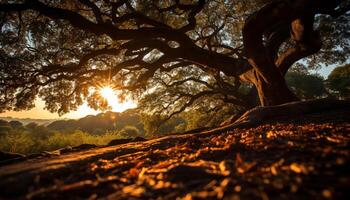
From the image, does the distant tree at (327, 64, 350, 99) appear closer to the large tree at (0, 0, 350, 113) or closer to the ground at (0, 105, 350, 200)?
the large tree at (0, 0, 350, 113)

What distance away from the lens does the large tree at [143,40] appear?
8480mm

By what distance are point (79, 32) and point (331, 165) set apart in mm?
11134

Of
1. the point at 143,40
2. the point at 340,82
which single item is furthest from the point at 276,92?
the point at 340,82

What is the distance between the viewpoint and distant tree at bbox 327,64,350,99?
122ft

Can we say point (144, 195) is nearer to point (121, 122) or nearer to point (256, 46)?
point (256, 46)

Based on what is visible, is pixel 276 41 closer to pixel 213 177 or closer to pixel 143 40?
pixel 143 40

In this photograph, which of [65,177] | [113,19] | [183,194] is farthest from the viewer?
[113,19]

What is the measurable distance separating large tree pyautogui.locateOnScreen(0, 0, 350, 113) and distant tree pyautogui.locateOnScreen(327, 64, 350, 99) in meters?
25.6

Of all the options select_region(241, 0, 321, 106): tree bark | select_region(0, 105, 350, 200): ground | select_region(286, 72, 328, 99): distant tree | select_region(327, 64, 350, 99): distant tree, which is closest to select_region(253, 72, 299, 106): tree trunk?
select_region(241, 0, 321, 106): tree bark

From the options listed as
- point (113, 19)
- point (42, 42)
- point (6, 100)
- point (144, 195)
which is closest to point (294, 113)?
point (144, 195)

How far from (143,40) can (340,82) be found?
38.6m

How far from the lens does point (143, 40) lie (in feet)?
34.2

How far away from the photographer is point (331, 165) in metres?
2.12

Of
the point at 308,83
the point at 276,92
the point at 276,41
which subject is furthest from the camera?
the point at 308,83
